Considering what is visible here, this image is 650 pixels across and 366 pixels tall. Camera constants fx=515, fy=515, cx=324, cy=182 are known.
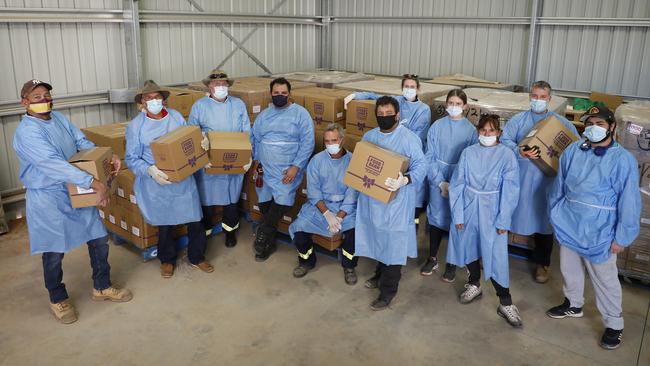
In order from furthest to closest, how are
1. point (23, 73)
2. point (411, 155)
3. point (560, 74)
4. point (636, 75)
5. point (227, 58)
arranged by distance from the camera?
point (227, 58), point (560, 74), point (636, 75), point (23, 73), point (411, 155)

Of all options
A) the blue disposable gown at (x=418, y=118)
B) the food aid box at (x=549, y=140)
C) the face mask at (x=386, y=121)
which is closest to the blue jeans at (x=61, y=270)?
the face mask at (x=386, y=121)

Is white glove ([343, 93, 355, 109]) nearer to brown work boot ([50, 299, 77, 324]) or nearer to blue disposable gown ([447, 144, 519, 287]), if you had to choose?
blue disposable gown ([447, 144, 519, 287])

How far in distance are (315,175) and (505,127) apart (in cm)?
171

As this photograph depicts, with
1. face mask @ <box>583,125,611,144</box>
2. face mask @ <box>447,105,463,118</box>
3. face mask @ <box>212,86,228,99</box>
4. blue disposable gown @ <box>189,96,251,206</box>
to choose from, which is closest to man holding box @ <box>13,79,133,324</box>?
blue disposable gown @ <box>189,96,251,206</box>

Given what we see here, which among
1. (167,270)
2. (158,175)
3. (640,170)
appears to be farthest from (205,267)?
(640,170)

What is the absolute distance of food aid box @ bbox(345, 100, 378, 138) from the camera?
16.5ft

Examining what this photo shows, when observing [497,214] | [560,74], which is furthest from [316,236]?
[560,74]

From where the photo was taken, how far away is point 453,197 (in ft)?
13.2

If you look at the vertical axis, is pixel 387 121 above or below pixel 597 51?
below

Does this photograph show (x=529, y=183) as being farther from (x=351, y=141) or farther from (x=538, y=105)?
(x=351, y=141)

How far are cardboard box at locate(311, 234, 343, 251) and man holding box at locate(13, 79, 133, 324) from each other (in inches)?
72.7

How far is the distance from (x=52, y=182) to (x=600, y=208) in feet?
12.2

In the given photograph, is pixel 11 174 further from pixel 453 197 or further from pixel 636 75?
pixel 636 75

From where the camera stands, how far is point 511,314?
155 inches
